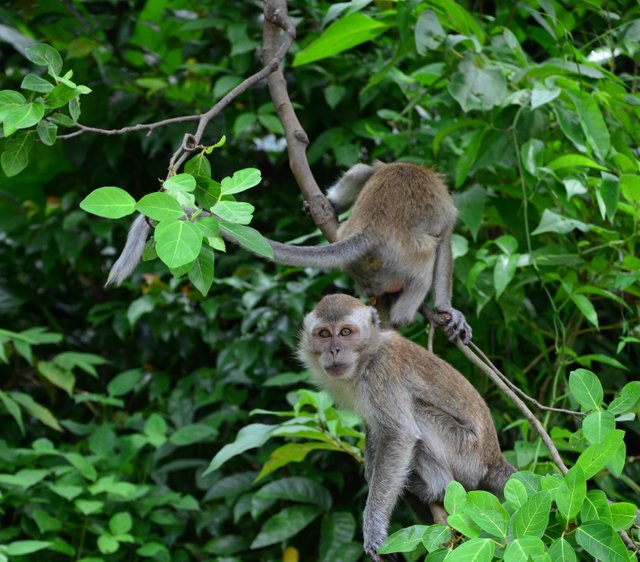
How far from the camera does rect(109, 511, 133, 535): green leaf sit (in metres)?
5.52

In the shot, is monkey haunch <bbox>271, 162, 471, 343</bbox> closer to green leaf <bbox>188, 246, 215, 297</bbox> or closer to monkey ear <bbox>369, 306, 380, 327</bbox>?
monkey ear <bbox>369, 306, 380, 327</bbox>

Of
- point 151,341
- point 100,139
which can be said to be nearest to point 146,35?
point 100,139

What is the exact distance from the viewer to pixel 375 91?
19.4 feet

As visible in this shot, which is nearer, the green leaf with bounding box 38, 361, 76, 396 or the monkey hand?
the monkey hand

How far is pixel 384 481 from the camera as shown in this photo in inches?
146

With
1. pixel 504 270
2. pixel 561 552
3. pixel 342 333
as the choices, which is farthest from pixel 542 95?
pixel 561 552

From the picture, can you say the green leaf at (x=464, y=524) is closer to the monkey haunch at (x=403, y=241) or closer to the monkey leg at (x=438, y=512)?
the monkey leg at (x=438, y=512)

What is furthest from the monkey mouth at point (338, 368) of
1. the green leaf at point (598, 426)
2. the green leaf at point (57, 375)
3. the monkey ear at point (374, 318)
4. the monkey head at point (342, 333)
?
the green leaf at point (57, 375)

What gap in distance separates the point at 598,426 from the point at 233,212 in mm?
1361

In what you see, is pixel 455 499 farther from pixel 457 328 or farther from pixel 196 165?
pixel 457 328

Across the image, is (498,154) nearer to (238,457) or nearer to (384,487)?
(384,487)

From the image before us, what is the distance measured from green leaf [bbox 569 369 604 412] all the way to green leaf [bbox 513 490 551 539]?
0.52m

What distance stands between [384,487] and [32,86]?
206 cm

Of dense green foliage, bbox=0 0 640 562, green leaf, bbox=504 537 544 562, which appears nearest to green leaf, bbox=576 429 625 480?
dense green foliage, bbox=0 0 640 562
